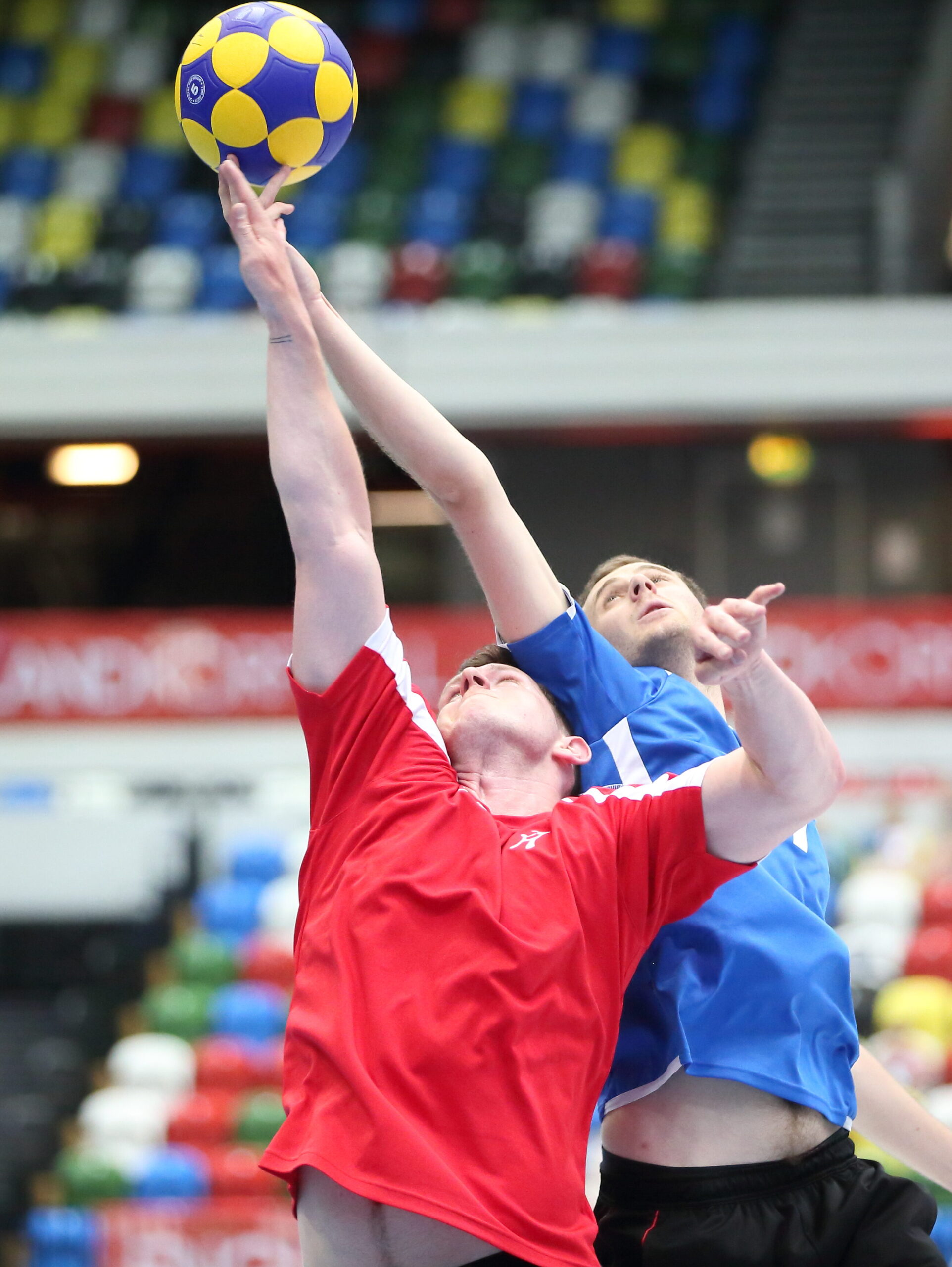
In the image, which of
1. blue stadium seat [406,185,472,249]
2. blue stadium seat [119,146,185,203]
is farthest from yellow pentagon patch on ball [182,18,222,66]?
blue stadium seat [119,146,185,203]

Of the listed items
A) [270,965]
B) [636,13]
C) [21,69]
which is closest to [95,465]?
[21,69]

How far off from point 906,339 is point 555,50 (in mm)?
5731

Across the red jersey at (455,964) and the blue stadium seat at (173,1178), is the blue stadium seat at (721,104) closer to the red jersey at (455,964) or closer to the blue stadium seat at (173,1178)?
the blue stadium seat at (173,1178)

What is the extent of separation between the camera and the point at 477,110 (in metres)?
16.3

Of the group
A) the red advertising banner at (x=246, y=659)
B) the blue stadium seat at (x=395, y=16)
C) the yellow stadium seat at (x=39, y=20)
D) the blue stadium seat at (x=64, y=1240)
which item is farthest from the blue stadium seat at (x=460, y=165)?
the blue stadium seat at (x=64, y=1240)

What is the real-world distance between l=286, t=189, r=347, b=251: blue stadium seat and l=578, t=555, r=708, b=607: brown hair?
1196 cm

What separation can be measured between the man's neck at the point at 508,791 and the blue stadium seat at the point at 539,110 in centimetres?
1432

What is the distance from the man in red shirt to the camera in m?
2.22

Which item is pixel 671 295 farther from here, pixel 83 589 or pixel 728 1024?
pixel 728 1024

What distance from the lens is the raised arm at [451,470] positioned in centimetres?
262

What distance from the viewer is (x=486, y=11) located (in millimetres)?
17297

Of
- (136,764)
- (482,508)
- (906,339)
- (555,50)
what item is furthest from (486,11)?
(482,508)

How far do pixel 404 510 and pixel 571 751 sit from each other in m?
13.2

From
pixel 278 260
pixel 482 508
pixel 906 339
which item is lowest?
pixel 482 508
